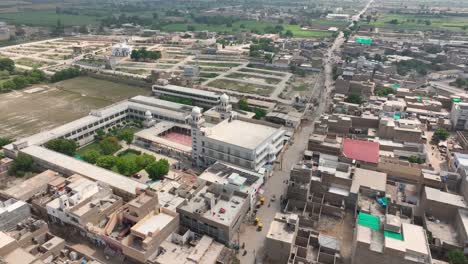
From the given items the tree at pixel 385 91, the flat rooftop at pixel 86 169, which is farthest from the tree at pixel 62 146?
the tree at pixel 385 91

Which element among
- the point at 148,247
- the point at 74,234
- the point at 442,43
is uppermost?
the point at 442,43

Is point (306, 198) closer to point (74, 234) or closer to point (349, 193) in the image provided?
point (349, 193)

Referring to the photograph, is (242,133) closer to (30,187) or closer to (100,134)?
(100,134)

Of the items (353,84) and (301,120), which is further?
(353,84)

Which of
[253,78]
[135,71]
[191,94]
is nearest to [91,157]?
[191,94]

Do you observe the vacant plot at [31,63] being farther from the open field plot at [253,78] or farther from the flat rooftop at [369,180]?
the flat rooftop at [369,180]

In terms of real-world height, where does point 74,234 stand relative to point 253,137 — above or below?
below

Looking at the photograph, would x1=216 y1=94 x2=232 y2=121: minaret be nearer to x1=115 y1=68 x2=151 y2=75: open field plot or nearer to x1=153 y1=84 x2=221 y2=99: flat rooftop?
x1=153 y1=84 x2=221 y2=99: flat rooftop

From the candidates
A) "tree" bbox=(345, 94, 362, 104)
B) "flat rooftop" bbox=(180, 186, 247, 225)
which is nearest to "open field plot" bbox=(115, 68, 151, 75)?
"tree" bbox=(345, 94, 362, 104)

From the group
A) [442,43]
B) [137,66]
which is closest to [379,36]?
[442,43]
